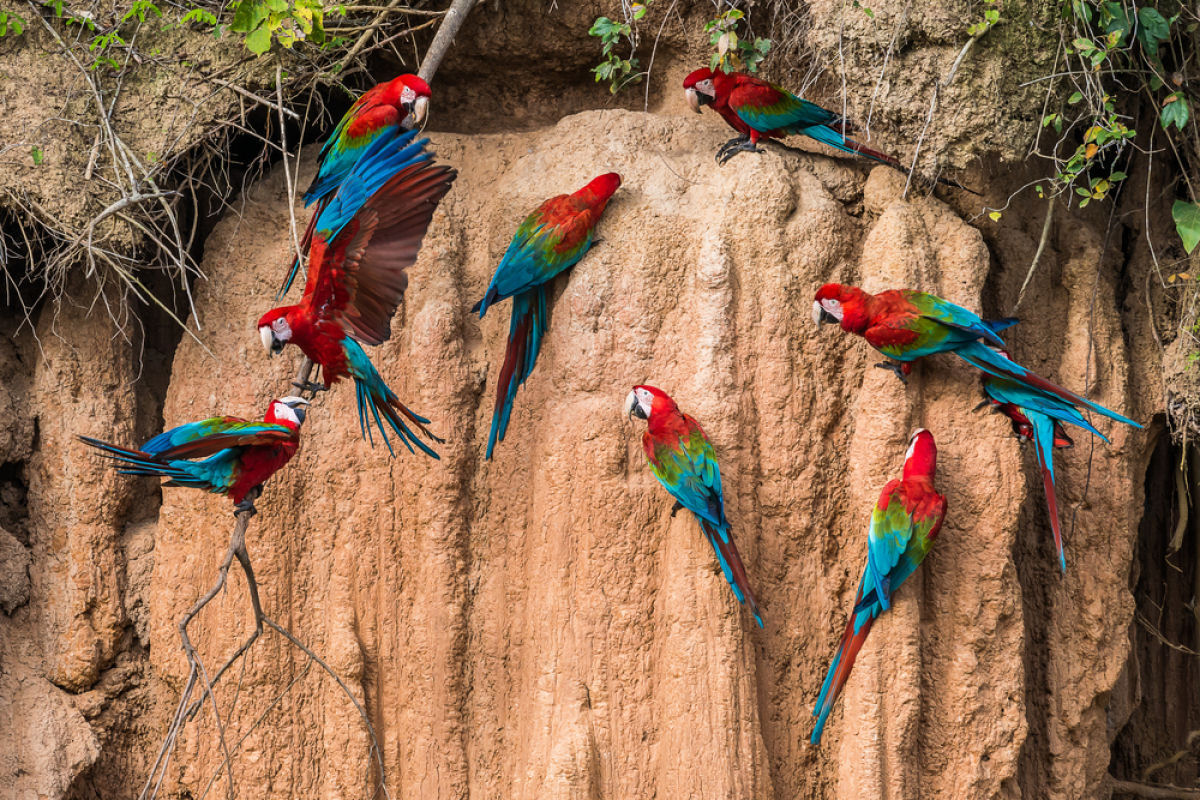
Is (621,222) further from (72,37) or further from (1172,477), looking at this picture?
(1172,477)

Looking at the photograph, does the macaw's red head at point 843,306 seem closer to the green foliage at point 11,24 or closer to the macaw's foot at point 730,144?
the macaw's foot at point 730,144

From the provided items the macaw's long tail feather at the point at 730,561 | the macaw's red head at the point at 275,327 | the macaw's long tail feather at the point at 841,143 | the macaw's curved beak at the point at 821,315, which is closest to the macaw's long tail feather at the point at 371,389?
the macaw's red head at the point at 275,327

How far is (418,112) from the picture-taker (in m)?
2.81

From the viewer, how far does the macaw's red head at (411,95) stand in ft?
9.19

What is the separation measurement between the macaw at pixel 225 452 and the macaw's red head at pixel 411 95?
2.52ft

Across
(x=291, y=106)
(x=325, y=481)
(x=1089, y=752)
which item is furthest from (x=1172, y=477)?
(x=291, y=106)

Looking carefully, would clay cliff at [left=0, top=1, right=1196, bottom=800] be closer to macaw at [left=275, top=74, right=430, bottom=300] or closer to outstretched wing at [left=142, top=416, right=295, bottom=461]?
macaw at [left=275, top=74, right=430, bottom=300]

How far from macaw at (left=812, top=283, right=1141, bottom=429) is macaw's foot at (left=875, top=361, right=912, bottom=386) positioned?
0.14 meters

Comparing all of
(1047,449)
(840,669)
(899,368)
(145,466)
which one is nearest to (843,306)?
(899,368)

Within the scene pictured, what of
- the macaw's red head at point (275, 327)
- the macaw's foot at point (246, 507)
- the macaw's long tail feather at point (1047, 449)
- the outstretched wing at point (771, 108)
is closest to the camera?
the macaw's red head at point (275, 327)

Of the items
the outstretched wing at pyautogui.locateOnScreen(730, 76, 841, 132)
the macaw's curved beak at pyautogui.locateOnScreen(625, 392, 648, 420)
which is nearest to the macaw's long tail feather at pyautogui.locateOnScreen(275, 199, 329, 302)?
the macaw's curved beak at pyautogui.locateOnScreen(625, 392, 648, 420)

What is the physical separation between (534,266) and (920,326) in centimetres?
102

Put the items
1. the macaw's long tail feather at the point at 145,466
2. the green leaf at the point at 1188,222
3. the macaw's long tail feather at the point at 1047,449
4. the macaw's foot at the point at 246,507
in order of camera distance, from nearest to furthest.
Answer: the macaw's long tail feather at the point at 145,466 < the macaw's foot at the point at 246,507 < the macaw's long tail feather at the point at 1047,449 < the green leaf at the point at 1188,222

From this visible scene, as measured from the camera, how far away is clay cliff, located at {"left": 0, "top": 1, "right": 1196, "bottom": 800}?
3064 millimetres
